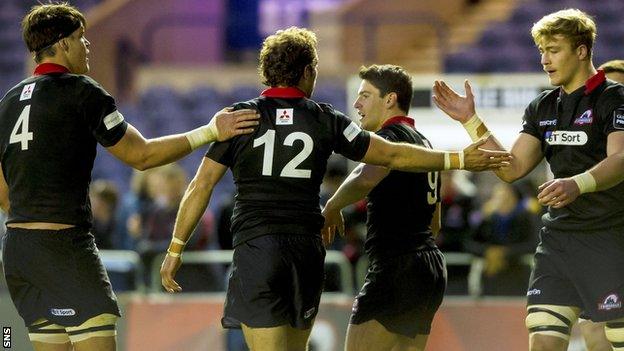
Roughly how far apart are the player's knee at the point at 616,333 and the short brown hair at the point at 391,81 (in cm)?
168

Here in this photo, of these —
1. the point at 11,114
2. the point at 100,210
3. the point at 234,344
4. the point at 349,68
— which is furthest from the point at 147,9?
the point at 11,114

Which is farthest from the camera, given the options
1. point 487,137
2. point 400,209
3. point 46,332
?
point 400,209

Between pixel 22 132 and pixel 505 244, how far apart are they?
6.09m

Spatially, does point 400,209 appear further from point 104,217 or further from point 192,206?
point 104,217

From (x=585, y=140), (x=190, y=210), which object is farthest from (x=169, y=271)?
(x=585, y=140)

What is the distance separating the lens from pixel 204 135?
6.00 metres

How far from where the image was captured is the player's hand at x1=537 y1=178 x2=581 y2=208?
5844 mm

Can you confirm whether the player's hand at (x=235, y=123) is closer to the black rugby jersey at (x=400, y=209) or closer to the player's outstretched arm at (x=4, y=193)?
the black rugby jersey at (x=400, y=209)

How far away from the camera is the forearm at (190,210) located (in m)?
6.01

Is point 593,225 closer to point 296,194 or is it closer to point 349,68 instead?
point 296,194

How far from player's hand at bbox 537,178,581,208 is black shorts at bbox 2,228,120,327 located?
7.03 ft

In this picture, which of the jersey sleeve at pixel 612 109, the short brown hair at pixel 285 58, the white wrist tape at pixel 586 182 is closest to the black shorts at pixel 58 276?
the short brown hair at pixel 285 58

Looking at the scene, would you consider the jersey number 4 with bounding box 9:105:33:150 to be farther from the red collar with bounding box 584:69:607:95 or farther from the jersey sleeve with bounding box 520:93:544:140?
the red collar with bounding box 584:69:607:95

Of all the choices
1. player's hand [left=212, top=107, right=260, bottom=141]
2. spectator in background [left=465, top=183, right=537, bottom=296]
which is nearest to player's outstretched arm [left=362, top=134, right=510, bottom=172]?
player's hand [left=212, top=107, right=260, bottom=141]
